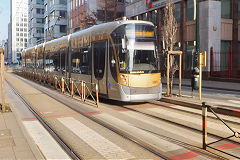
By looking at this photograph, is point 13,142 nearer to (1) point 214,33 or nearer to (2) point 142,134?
(2) point 142,134

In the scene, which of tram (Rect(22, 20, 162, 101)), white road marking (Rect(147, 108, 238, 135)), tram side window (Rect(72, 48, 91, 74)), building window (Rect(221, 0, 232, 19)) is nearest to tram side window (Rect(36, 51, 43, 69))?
tram side window (Rect(72, 48, 91, 74))

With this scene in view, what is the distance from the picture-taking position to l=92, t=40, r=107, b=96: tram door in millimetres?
12625

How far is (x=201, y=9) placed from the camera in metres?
29.4

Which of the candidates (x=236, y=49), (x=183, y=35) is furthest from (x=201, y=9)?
(x=236, y=49)

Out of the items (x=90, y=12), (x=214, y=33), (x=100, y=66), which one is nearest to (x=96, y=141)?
(x=100, y=66)

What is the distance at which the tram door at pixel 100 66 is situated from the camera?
1262 cm

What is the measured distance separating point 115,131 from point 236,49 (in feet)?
85.4

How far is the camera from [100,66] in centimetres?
1303

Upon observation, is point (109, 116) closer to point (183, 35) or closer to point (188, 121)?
point (188, 121)

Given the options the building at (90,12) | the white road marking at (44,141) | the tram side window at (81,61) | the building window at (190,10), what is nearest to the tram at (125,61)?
the tram side window at (81,61)

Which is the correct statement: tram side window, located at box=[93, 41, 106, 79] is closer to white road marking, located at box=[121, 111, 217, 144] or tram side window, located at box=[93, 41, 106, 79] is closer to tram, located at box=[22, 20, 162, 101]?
tram, located at box=[22, 20, 162, 101]

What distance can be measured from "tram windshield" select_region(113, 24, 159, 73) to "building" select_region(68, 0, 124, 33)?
29979 millimetres

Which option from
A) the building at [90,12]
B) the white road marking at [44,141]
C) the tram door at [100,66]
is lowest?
the white road marking at [44,141]

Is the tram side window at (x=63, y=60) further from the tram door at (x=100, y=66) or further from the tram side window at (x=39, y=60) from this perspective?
the tram side window at (x=39, y=60)
